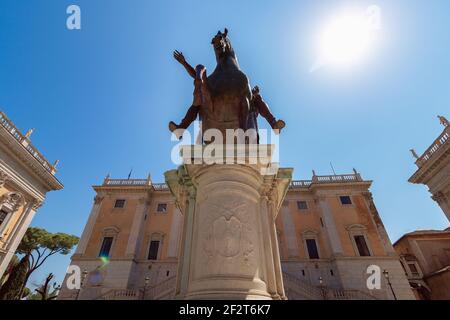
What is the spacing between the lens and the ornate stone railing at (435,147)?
50.0 feet

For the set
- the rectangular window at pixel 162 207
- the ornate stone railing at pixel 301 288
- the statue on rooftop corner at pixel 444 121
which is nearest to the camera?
the statue on rooftop corner at pixel 444 121

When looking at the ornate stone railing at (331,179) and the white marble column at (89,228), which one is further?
the ornate stone railing at (331,179)

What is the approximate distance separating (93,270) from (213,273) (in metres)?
24.6

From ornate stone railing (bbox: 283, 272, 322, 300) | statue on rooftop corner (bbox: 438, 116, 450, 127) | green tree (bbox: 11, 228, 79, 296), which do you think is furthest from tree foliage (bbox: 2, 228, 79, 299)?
statue on rooftop corner (bbox: 438, 116, 450, 127)

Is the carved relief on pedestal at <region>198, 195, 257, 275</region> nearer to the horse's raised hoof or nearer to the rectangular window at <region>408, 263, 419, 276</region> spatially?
the horse's raised hoof

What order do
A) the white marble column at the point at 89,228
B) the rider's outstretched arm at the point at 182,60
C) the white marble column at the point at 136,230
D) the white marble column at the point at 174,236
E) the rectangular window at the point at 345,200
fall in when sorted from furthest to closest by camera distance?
the rectangular window at the point at 345,200 < the white marble column at the point at 174,236 < the white marble column at the point at 89,228 < the white marble column at the point at 136,230 < the rider's outstretched arm at the point at 182,60

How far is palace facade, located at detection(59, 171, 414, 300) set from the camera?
783 inches

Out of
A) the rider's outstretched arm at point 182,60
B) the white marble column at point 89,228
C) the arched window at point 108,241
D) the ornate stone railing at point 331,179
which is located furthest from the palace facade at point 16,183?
the ornate stone railing at point 331,179

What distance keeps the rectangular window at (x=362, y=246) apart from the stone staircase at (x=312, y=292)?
412cm

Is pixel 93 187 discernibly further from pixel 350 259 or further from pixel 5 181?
pixel 350 259

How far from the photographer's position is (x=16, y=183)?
16125 millimetres

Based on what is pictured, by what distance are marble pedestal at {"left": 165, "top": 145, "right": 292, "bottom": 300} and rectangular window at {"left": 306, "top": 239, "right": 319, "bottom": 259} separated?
72.5 feet

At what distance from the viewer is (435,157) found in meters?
15.6

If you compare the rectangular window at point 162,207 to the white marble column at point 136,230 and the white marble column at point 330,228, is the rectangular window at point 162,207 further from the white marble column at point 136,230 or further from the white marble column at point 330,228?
the white marble column at point 330,228
